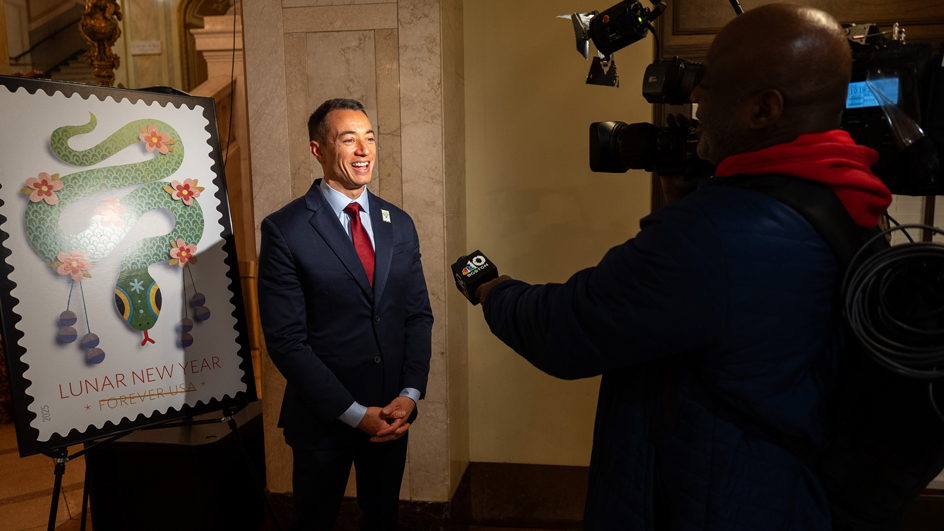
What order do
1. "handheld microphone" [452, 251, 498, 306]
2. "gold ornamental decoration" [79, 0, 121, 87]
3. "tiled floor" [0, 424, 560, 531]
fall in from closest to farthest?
1. "handheld microphone" [452, 251, 498, 306]
2. "tiled floor" [0, 424, 560, 531]
3. "gold ornamental decoration" [79, 0, 121, 87]

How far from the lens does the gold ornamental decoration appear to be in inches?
175

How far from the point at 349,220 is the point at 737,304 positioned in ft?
3.72

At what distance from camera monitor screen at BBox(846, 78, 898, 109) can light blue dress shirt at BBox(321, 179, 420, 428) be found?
1168 mm

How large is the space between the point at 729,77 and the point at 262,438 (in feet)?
7.64

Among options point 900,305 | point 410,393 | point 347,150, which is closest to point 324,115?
point 347,150

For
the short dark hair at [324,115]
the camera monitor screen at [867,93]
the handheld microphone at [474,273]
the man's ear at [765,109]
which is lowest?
the handheld microphone at [474,273]

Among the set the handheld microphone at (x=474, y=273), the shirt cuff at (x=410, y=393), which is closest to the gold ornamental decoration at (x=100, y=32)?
the shirt cuff at (x=410, y=393)

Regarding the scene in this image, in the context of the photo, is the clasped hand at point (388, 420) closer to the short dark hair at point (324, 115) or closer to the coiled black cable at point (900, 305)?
the short dark hair at point (324, 115)

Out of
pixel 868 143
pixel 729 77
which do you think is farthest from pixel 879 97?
pixel 729 77

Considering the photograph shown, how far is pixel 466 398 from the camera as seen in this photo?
2.50m

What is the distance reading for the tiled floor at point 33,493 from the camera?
2.50m

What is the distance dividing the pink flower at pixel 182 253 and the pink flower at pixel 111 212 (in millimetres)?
151

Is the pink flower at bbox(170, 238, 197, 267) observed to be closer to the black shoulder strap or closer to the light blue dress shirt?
the light blue dress shirt

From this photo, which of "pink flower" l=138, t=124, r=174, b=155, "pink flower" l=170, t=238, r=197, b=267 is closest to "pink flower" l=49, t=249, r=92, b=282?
"pink flower" l=170, t=238, r=197, b=267
